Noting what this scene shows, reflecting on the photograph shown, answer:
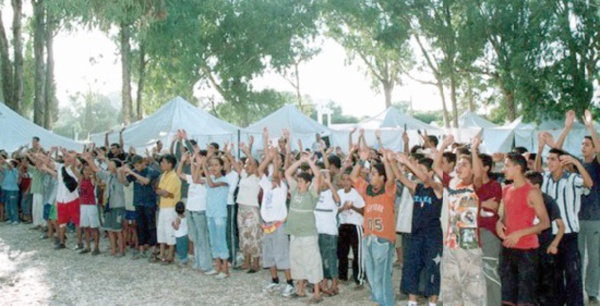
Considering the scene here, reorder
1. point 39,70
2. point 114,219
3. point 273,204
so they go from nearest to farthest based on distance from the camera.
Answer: point 273,204 → point 114,219 → point 39,70

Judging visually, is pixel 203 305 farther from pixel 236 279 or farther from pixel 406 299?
pixel 406 299

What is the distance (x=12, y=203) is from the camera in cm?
1423

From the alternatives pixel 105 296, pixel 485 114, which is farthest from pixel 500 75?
pixel 485 114

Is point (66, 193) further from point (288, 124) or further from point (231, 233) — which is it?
point (288, 124)

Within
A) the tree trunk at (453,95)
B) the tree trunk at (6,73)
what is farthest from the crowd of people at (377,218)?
the tree trunk at (453,95)

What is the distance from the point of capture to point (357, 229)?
7.38m

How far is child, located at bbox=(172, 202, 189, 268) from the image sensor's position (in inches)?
342

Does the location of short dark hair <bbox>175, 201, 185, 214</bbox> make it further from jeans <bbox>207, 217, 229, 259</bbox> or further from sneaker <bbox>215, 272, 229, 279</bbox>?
sneaker <bbox>215, 272, 229, 279</bbox>

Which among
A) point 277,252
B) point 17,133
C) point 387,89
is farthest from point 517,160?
point 387,89

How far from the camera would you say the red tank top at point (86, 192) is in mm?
9906

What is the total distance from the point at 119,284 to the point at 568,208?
577 cm

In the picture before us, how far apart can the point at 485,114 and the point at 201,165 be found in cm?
4633

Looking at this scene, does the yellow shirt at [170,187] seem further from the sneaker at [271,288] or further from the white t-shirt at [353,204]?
the white t-shirt at [353,204]

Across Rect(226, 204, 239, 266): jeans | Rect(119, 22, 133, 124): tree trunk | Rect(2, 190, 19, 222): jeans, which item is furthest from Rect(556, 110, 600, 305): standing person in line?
Rect(119, 22, 133, 124): tree trunk
